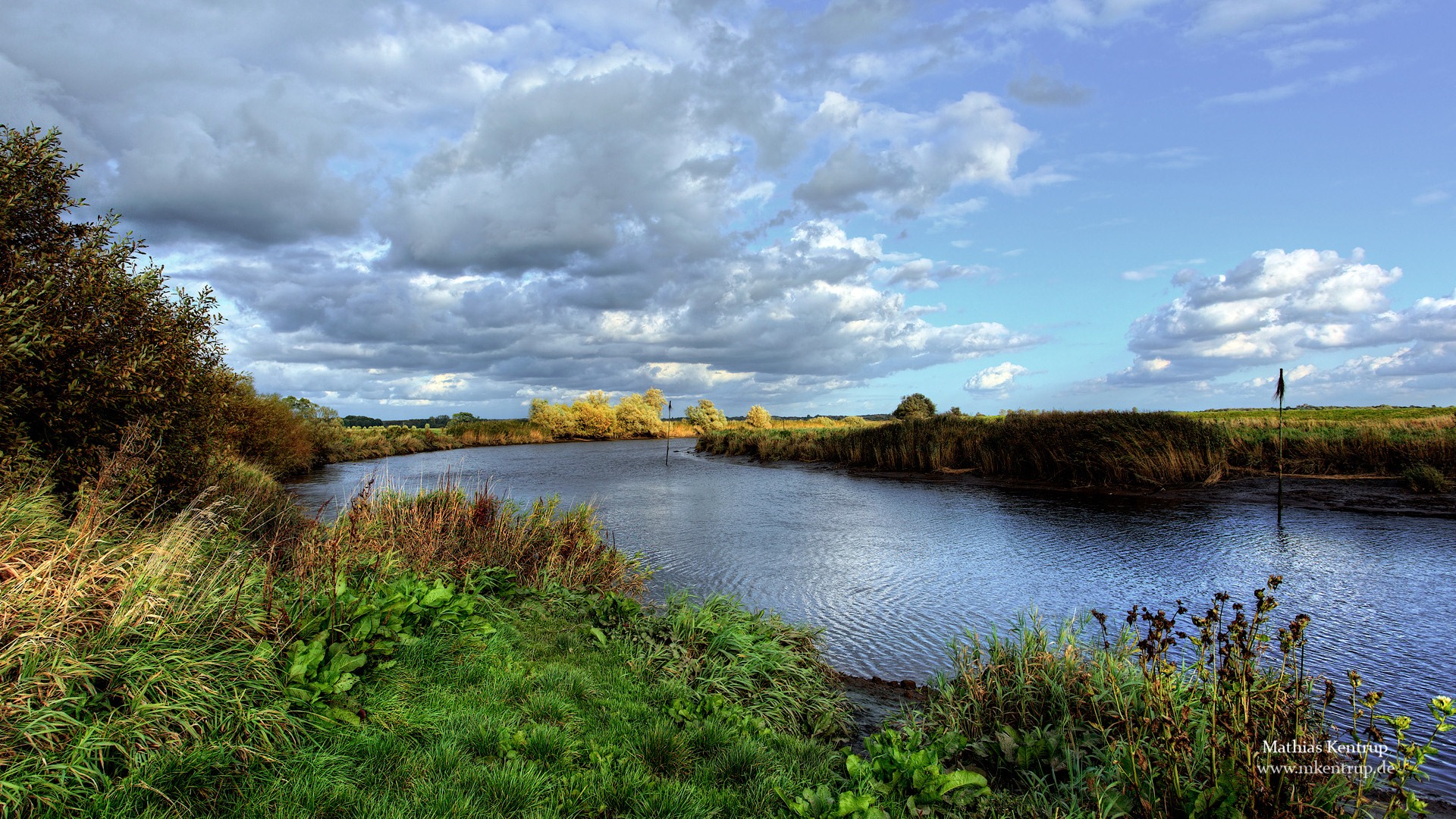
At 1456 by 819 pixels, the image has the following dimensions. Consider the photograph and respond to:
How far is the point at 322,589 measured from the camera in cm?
453

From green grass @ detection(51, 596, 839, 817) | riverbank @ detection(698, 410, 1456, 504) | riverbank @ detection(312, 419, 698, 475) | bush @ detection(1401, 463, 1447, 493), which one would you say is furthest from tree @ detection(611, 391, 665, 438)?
green grass @ detection(51, 596, 839, 817)

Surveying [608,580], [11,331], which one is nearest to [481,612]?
[608,580]

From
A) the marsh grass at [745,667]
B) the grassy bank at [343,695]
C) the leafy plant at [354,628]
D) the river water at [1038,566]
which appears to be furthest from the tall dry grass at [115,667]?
the river water at [1038,566]

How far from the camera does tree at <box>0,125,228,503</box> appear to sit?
5.66m

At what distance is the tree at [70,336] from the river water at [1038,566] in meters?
2.24

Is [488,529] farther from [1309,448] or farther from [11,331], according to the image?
[1309,448]

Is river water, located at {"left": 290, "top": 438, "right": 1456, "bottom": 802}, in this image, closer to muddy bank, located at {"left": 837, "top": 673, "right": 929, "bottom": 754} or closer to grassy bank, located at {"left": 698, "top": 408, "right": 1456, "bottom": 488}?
muddy bank, located at {"left": 837, "top": 673, "right": 929, "bottom": 754}

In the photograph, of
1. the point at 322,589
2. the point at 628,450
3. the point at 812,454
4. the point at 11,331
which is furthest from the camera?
the point at 628,450

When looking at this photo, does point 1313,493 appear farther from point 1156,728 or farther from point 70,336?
point 70,336

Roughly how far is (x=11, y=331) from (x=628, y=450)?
46.7m

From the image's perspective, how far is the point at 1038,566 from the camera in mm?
10203

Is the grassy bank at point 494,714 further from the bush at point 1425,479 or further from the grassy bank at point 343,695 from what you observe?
the bush at point 1425,479

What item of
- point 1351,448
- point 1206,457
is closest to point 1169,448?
point 1206,457

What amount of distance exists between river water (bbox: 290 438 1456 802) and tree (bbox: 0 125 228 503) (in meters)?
2.24
